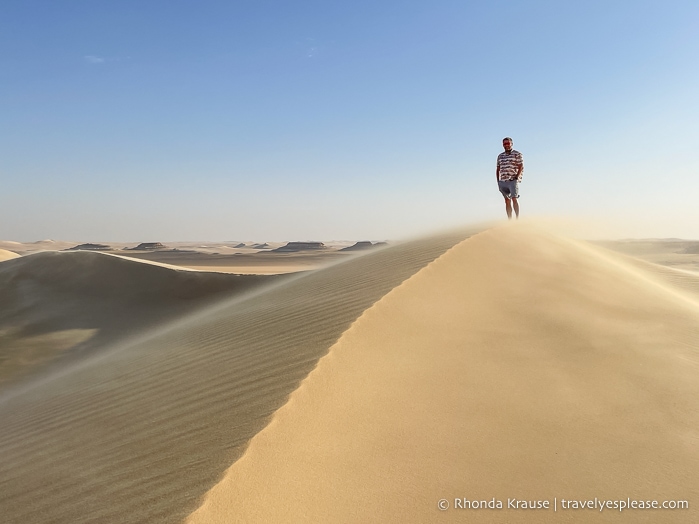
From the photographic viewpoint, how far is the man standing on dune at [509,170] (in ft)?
31.1

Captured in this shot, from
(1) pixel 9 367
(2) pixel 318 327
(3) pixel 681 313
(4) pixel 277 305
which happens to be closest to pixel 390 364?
(2) pixel 318 327

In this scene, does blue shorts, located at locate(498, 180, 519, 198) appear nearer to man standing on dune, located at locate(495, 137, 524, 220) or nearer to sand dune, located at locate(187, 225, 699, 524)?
man standing on dune, located at locate(495, 137, 524, 220)

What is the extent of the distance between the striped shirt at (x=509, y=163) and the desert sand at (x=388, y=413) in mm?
4448

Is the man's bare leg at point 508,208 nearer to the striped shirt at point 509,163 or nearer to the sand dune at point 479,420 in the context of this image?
the striped shirt at point 509,163

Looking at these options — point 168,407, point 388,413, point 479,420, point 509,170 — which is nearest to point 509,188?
point 509,170

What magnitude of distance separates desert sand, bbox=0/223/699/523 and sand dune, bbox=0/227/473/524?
0.06ft

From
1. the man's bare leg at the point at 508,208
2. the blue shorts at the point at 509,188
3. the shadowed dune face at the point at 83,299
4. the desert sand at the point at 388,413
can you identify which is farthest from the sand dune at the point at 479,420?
the shadowed dune face at the point at 83,299

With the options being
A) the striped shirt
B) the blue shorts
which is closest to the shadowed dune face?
the blue shorts

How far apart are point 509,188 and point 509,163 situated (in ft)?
1.70

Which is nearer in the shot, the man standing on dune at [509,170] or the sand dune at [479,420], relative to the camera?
the sand dune at [479,420]

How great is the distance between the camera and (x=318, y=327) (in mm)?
4113

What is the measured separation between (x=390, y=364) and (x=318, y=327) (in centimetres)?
94

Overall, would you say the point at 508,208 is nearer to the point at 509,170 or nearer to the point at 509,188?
the point at 509,188

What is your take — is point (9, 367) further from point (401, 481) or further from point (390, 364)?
point (401, 481)
